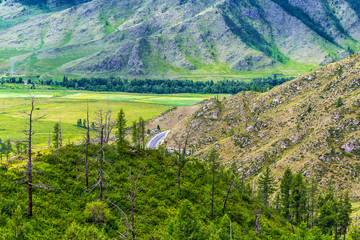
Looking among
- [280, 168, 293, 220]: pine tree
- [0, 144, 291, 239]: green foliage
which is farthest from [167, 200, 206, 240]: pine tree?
[280, 168, 293, 220]: pine tree

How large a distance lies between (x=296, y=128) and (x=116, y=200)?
387ft

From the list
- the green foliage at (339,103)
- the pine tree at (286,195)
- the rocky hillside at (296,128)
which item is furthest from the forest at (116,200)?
the green foliage at (339,103)

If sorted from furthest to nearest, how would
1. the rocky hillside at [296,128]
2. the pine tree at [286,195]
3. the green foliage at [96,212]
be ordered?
the rocky hillside at [296,128] < the pine tree at [286,195] < the green foliage at [96,212]

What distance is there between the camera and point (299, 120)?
141 metres

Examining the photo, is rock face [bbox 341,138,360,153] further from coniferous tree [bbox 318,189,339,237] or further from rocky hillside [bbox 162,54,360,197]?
coniferous tree [bbox 318,189,339,237]

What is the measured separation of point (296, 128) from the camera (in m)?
137

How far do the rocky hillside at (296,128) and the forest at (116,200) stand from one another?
37225 millimetres

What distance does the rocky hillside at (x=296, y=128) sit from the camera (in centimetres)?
11438

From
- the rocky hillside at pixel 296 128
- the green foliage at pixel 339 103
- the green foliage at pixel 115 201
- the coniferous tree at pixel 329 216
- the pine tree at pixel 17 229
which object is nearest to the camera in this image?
the pine tree at pixel 17 229

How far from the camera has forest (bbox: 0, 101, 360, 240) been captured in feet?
99.7

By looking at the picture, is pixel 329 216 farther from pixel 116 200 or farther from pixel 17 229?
pixel 17 229

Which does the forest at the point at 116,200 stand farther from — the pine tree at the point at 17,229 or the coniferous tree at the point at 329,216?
the coniferous tree at the point at 329,216

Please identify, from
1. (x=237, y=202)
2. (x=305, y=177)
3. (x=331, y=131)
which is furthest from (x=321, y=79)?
(x=237, y=202)

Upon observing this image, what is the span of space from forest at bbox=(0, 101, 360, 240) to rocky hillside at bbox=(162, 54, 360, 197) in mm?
37225
